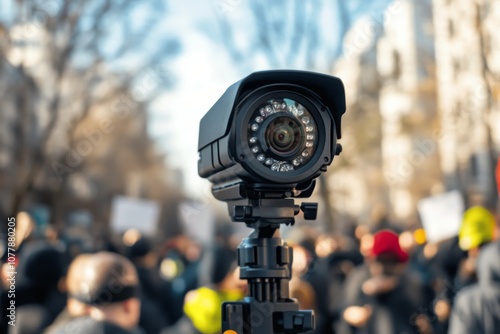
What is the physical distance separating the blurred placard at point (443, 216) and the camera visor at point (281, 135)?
681 centimetres

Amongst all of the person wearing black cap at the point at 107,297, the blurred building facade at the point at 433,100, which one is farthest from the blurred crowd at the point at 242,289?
the blurred building facade at the point at 433,100

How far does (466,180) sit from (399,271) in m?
39.9

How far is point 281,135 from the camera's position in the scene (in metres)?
2.47

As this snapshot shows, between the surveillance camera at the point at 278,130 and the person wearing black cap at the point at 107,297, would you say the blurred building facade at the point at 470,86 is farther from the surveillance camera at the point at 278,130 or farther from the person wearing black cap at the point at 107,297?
the surveillance camera at the point at 278,130

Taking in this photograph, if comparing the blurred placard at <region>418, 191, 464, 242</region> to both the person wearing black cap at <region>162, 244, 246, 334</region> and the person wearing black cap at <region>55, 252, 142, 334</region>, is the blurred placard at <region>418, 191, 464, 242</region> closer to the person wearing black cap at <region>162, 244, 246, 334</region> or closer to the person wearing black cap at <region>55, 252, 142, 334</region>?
the person wearing black cap at <region>162, 244, 246, 334</region>

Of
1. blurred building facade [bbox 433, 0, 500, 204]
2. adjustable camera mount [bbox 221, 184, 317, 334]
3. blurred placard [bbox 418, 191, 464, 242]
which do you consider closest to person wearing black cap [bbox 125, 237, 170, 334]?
blurred placard [bbox 418, 191, 464, 242]

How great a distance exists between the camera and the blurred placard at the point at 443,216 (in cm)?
905

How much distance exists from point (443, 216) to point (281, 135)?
278 inches

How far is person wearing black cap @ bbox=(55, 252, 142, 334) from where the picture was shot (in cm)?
391

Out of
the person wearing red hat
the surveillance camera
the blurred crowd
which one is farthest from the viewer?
the person wearing red hat

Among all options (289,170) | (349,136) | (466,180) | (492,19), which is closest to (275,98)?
(289,170)

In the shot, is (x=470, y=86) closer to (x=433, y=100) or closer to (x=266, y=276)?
(x=433, y=100)

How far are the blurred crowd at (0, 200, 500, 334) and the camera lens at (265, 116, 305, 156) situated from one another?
5.98ft

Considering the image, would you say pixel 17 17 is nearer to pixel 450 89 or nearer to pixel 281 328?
pixel 281 328
